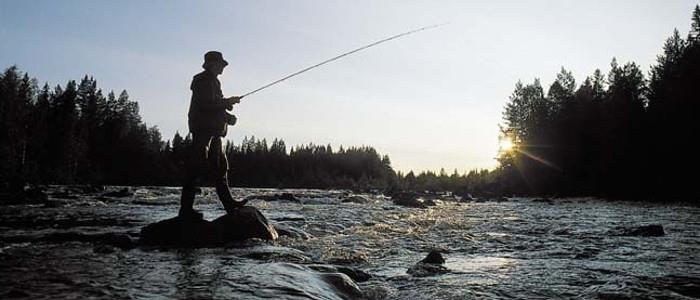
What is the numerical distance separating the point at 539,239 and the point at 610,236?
183 cm

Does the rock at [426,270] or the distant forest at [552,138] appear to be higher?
the distant forest at [552,138]

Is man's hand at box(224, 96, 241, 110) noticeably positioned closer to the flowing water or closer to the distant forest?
the flowing water

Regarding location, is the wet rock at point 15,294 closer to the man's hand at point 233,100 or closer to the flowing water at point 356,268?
the flowing water at point 356,268

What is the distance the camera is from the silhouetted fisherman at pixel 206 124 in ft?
27.1

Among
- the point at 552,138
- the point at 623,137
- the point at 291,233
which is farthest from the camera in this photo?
the point at 552,138

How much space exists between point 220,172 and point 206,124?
101 centimetres

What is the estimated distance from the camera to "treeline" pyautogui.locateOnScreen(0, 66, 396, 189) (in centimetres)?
4897

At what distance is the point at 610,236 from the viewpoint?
1107cm

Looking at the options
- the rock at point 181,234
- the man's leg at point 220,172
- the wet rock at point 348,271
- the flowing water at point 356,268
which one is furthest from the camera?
the man's leg at point 220,172

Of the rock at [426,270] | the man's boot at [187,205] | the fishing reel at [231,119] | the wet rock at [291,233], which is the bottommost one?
A: the rock at [426,270]

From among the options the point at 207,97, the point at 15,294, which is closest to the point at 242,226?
the point at 207,97

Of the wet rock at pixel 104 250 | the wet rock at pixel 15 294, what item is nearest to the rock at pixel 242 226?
the wet rock at pixel 104 250

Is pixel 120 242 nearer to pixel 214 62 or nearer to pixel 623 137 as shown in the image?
pixel 214 62

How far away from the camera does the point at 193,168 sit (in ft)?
27.0
